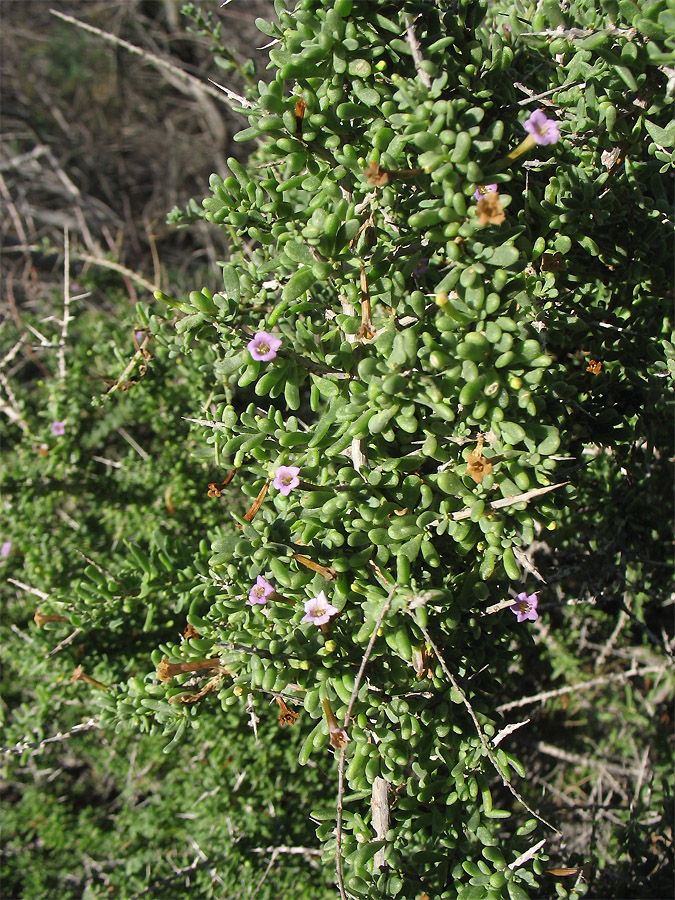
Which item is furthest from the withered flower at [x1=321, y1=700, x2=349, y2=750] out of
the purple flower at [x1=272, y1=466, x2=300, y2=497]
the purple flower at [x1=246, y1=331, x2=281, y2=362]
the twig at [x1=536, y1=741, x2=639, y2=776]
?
the twig at [x1=536, y1=741, x2=639, y2=776]

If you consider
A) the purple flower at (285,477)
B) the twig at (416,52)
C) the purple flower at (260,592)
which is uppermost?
the twig at (416,52)

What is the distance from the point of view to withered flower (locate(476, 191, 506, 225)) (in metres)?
1.28

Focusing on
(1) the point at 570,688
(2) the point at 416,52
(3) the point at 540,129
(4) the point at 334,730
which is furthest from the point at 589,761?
(2) the point at 416,52

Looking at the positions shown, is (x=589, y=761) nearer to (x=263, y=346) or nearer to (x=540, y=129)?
(x=263, y=346)

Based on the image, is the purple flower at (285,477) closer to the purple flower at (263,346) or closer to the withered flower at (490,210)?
the purple flower at (263,346)

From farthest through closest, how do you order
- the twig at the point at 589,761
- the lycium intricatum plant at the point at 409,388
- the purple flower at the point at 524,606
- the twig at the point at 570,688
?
the twig at the point at 589,761 < the twig at the point at 570,688 < the purple flower at the point at 524,606 < the lycium intricatum plant at the point at 409,388

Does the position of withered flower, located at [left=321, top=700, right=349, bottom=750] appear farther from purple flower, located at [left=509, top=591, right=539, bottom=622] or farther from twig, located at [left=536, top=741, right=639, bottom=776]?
twig, located at [left=536, top=741, right=639, bottom=776]

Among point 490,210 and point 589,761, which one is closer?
point 490,210

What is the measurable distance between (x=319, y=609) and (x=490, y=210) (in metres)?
0.89

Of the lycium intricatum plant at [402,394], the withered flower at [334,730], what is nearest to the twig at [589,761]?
the lycium intricatum plant at [402,394]

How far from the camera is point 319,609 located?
4.84ft

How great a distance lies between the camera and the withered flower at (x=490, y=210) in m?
1.28

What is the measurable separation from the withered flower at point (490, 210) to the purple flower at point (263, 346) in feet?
1.55

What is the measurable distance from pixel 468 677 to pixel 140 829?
181 cm
